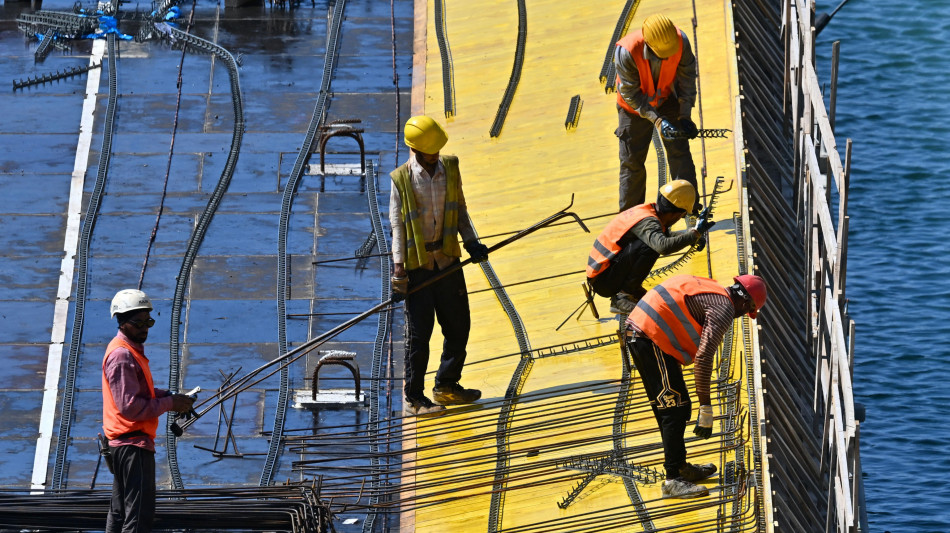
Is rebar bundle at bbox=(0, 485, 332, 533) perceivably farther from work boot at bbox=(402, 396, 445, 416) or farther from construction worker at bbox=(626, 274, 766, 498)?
construction worker at bbox=(626, 274, 766, 498)

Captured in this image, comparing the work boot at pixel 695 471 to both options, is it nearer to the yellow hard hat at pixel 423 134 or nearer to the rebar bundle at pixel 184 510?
the rebar bundle at pixel 184 510

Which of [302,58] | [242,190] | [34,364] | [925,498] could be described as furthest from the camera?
[302,58]

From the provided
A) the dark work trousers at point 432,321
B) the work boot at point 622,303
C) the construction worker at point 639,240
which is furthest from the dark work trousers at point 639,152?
the dark work trousers at point 432,321

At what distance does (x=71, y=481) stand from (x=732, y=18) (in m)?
7.18

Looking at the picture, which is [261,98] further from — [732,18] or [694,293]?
[694,293]

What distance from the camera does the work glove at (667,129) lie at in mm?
12578

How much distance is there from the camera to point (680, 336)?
988 cm

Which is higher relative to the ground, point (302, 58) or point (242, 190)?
point (302, 58)

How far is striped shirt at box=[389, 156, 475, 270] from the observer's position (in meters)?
11.3

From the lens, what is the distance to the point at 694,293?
32.0ft

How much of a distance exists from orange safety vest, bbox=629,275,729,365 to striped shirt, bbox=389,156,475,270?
75.4 inches

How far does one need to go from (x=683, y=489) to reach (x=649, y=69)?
3.64 m

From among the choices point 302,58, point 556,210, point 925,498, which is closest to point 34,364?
point 556,210

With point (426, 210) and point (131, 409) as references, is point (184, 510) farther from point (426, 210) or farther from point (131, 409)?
point (426, 210)
